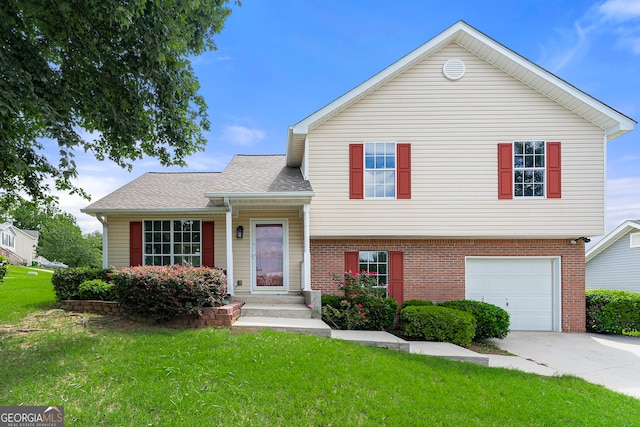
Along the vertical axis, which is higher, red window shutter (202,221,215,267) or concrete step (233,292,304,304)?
red window shutter (202,221,215,267)

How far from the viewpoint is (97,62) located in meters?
7.45

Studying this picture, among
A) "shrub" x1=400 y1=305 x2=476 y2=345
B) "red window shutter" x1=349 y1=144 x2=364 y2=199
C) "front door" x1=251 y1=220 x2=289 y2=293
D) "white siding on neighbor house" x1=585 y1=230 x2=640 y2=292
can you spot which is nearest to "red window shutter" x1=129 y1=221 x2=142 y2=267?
"front door" x1=251 y1=220 x2=289 y2=293

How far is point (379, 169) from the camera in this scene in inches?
395

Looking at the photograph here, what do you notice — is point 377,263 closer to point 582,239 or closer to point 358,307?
point 358,307

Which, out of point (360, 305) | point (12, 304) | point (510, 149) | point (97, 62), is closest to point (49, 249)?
point (12, 304)

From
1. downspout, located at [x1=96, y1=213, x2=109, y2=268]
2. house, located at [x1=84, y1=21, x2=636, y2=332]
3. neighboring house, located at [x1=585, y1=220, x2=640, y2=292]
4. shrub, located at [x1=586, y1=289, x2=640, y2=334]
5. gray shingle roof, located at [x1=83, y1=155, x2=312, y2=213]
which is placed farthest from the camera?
neighboring house, located at [x1=585, y1=220, x2=640, y2=292]

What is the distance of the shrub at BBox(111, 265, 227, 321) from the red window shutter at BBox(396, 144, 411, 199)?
571 centimetres

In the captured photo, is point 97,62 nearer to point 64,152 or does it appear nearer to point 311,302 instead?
point 64,152

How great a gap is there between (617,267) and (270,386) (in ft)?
63.8

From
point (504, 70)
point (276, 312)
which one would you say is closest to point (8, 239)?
point (276, 312)

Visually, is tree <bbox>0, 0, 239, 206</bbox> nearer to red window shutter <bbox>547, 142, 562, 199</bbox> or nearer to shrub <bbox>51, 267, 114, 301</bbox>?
shrub <bbox>51, 267, 114, 301</bbox>

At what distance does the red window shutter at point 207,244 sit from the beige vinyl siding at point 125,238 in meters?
0.11

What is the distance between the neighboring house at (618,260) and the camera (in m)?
15.9

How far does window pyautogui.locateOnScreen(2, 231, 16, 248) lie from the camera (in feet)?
Result: 128
